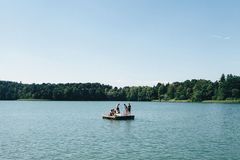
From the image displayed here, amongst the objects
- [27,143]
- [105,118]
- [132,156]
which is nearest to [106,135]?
[27,143]

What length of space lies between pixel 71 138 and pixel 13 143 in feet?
22.3

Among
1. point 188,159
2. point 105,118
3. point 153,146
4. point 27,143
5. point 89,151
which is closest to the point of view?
point 188,159

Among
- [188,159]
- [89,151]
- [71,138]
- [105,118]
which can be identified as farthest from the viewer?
[105,118]

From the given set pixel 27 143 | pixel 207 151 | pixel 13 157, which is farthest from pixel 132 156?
pixel 27 143

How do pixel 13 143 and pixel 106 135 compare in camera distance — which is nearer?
pixel 13 143

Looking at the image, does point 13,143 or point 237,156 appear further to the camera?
point 13,143

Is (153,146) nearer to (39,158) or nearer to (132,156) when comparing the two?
(132,156)

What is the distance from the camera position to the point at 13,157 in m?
32.4

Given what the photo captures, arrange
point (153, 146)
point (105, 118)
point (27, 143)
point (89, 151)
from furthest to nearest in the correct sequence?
point (105, 118) → point (27, 143) → point (153, 146) → point (89, 151)

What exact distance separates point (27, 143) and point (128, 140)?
10334mm

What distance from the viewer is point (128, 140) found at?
42.8 meters

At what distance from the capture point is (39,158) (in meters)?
32.0

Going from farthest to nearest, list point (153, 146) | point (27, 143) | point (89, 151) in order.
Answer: point (27, 143) < point (153, 146) < point (89, 151)

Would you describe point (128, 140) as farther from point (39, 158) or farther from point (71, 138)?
point (39, 158)
